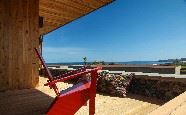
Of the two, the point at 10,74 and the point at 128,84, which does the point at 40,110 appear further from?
the point at 128,84

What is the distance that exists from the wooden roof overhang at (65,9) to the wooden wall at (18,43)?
1.97 m

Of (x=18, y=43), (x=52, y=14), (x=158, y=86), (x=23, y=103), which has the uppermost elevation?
(x=52, y=14)

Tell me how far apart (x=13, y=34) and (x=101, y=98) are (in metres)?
3.45

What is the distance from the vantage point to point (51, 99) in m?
6.76

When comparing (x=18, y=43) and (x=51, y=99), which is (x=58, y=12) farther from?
(x=51, y=99)

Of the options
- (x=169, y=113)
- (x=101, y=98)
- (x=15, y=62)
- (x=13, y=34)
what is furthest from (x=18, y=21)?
(x=169, y=113)

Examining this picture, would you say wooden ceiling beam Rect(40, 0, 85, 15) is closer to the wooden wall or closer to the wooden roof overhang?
the wooden roof overhang

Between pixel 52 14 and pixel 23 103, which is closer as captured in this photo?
pixel 23 103

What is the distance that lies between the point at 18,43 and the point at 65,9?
3.79 metres

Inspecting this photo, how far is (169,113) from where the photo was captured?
2.08 meters

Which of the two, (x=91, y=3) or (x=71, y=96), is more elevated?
(x=91, y=3)

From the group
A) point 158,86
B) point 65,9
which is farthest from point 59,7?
point 158,86

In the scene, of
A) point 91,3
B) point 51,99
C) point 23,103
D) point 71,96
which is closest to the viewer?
point 71,96

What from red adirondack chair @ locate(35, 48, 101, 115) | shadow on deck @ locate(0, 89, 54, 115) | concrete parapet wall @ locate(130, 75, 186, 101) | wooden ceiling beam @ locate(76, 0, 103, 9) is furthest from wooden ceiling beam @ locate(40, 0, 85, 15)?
red adirondack chair @ locate(35, 48, 101, 115)
